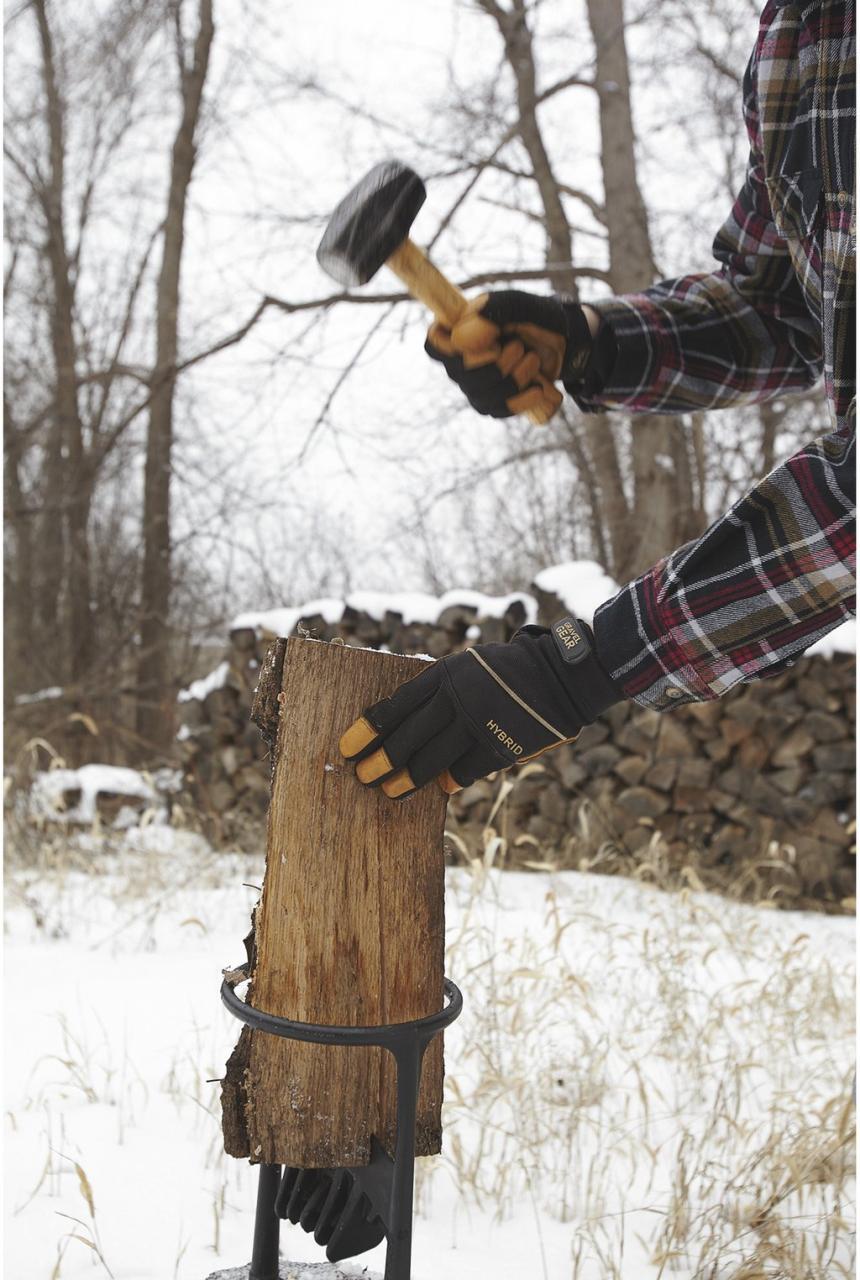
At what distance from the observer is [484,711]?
1.04 metres

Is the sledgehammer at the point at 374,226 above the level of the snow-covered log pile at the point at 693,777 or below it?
above

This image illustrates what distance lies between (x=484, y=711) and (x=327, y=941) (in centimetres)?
34

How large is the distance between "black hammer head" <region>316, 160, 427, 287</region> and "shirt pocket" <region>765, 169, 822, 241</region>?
19.2 inches

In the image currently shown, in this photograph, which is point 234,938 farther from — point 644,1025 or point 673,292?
point 673,292

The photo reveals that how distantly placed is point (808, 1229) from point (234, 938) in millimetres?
2098

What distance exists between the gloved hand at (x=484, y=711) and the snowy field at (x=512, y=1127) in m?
0.49

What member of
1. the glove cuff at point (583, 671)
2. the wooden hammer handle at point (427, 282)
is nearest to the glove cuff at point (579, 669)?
the glove cuff at point (583, 671)

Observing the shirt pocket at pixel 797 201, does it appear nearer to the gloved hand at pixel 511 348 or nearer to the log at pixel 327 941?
the gloved hand at pixel 511 348

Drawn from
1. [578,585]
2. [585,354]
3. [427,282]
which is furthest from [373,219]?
[578,585]

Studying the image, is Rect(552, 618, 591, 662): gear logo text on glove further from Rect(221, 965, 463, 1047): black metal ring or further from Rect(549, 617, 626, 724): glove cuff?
Rect(221, 965, 463, 1047): black metal ring

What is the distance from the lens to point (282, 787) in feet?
3.70

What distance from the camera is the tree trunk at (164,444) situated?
24.1 feet

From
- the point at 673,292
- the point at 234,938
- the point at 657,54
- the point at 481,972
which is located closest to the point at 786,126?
the point at 673,292

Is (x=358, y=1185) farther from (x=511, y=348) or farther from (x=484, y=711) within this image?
(x=511, y=348)
